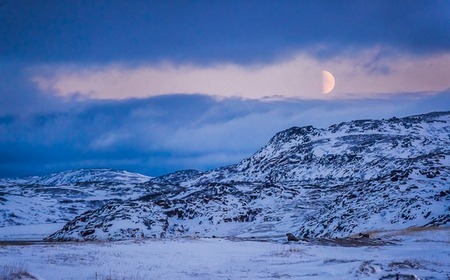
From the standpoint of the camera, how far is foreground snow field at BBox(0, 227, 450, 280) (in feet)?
67.8

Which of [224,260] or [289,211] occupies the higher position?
[224,260]

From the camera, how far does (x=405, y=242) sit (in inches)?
1486

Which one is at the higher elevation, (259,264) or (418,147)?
(418,147)

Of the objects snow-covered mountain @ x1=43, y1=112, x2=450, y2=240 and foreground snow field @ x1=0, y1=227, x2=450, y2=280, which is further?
snow-covered mountain @ x1=43, y1=112, x2=450, y2=240

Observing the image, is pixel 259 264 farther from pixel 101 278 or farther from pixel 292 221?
pixel 292 221

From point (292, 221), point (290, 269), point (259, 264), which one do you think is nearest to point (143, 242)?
point (259, 264)

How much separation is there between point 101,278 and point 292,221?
237 ft

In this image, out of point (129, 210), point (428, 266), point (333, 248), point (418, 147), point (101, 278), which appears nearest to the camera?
point (101, 278)

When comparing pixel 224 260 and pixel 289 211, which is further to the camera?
pixel 289 211

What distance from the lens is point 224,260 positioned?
1064 inches

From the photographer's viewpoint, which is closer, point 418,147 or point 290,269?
point 290,269

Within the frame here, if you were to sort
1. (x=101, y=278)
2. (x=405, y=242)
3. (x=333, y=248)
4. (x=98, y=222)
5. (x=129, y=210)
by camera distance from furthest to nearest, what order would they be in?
1. (x=129, y=210)
2. (x=98, y=222)
3. (x=405, y=242)
4. (x=333, y=248)
5. (x=101, y=278)

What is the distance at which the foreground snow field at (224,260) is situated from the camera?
2068 centimetres

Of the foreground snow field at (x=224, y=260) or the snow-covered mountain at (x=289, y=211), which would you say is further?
the snow-covered mountain at (x=289, y=211)
